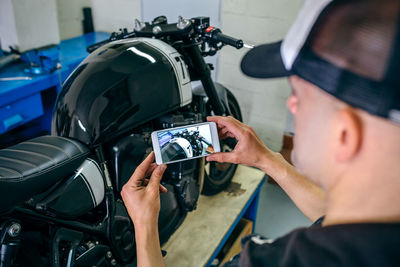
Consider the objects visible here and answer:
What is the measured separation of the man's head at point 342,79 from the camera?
0.38 metres

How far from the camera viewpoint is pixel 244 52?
2107 millimetres

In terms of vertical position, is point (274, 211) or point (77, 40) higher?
point (77, 40)

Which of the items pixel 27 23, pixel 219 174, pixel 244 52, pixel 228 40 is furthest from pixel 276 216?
pixel 27 23

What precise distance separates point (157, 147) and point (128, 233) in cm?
27

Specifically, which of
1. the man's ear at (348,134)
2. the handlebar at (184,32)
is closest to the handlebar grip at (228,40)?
the handlebar at (184,32)

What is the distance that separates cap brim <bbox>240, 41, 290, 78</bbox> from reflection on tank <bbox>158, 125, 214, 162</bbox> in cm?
38

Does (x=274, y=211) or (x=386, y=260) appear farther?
(x=274, y=211)

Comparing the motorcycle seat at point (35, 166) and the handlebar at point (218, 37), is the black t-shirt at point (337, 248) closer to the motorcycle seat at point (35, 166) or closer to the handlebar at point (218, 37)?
the motorcycle seat at point (35, 166)

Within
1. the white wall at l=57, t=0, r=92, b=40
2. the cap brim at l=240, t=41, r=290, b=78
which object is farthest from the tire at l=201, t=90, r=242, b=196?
the white wall at l=57, t=0, r=92, b=40

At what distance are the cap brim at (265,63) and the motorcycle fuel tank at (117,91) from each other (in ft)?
1.39

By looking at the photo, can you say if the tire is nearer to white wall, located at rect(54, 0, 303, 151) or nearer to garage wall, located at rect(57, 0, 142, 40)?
white wall, located at rect(54, 0, 303, 151)

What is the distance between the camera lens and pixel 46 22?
2307 millimetres

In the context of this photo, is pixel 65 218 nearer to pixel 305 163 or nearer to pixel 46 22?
pixel 305 163

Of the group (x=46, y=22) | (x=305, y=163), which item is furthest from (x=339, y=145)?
(x=46, y=22)
